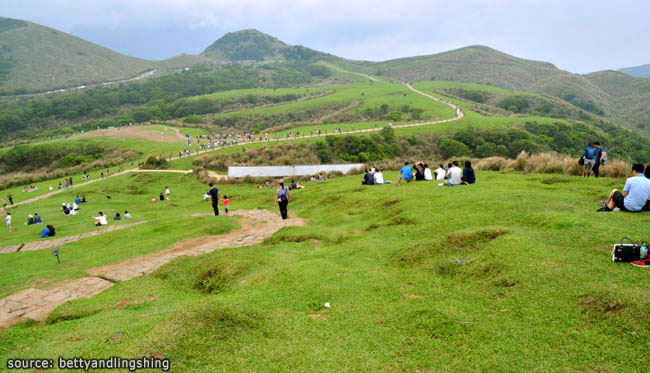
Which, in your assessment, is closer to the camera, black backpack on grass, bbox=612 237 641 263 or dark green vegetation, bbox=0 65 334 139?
black backpack on grass, bbox=612 237 641 263

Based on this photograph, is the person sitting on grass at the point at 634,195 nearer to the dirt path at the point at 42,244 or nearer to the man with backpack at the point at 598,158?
the man with backpack at the point at 598,158

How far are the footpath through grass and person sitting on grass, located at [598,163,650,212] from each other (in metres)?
0.54

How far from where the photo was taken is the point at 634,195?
9320 millimetres

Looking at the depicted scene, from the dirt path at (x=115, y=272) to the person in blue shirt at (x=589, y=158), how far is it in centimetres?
1435

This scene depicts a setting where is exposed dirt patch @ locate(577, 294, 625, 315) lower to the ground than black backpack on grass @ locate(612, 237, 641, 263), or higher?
lower

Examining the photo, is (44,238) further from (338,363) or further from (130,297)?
(338,363)

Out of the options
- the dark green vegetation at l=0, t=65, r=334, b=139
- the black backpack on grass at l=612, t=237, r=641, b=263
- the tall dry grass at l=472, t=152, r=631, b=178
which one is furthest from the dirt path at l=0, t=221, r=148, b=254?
the dark green vegetation at l=0, t=65, r=334, b=139

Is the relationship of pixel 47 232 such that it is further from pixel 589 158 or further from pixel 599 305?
pixel 589 158

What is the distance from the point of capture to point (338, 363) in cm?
509

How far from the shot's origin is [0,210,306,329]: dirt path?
8340mm

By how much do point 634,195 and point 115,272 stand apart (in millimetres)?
16208

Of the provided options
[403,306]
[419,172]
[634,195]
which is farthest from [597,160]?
[403,306]

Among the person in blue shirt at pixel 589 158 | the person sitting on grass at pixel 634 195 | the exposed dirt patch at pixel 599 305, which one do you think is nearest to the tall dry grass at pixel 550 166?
the person in blue shirt at pixel 589 158

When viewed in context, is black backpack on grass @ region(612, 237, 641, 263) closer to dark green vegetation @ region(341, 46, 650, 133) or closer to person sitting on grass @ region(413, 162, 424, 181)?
person sitting on grass @ region(413, 162, 424, 181)
